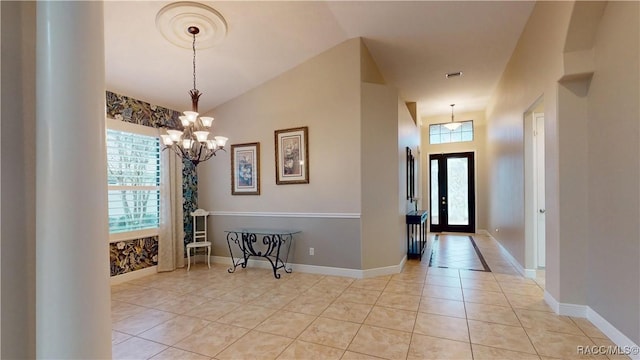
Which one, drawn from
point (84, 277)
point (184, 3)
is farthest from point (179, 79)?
point (84, 277)

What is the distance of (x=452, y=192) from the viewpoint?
8430 mm

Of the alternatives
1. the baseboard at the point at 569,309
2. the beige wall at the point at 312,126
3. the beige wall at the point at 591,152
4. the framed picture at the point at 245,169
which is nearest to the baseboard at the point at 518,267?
the beige wall at the point at 591,152

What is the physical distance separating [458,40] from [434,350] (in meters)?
4.06

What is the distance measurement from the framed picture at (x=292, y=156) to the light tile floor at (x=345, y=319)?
4.99 ft

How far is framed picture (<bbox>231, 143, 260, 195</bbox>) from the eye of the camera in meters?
4.92

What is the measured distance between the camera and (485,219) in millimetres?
7918

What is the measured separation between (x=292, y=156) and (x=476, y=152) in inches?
234

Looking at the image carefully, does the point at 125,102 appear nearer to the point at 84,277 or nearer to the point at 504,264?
the point at 84,277

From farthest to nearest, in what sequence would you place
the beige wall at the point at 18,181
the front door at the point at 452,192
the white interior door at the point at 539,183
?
the front door at the point at 452,192
the white interior door at the point at 539,183
the beige wall at the point at 18,181

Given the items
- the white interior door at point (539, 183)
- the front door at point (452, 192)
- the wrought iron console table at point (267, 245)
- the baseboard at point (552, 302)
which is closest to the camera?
the baseboard at point (552, 302)

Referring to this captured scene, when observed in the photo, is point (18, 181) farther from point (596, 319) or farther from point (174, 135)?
point (596, 319)

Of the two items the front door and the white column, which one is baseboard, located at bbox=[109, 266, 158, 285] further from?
the front door

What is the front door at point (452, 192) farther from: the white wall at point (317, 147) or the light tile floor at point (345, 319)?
the white wall at point (317, 147)

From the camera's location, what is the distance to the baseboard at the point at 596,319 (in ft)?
7.17
